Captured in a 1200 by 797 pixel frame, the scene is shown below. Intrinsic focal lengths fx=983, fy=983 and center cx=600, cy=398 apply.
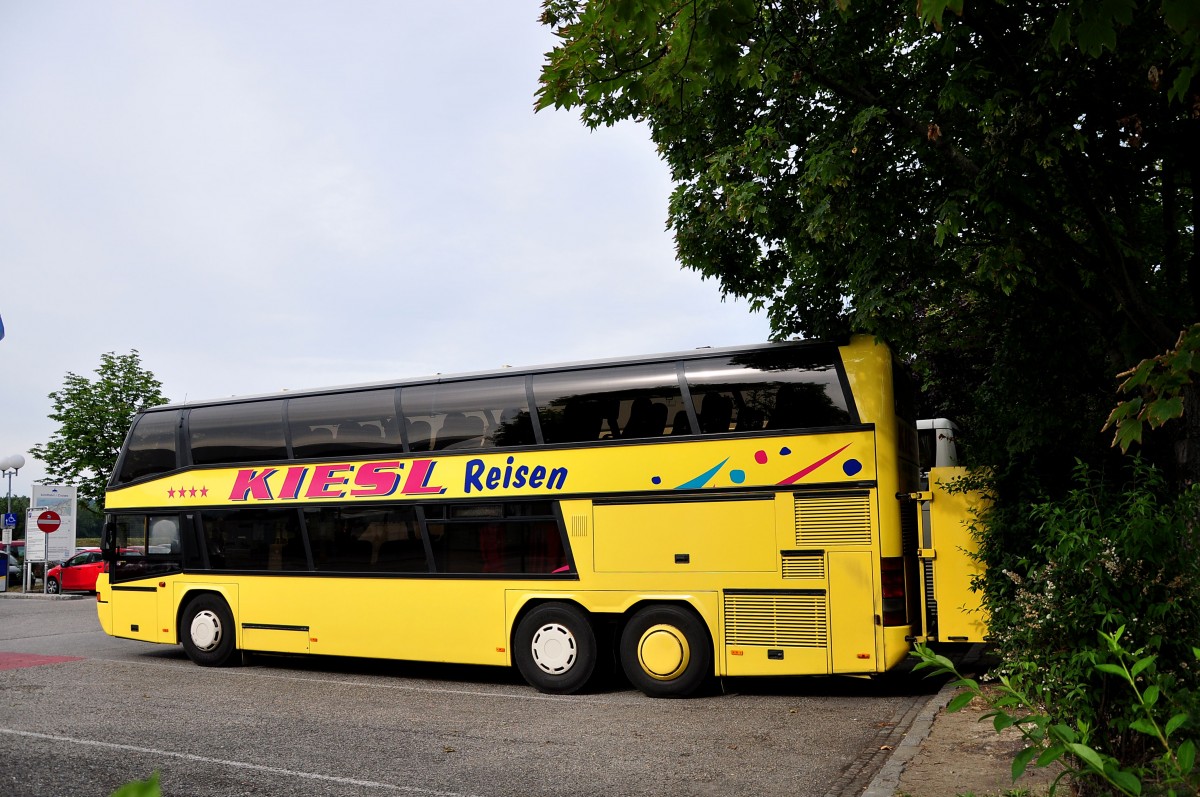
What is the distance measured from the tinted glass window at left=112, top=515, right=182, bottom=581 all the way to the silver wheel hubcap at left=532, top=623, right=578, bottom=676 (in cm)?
578

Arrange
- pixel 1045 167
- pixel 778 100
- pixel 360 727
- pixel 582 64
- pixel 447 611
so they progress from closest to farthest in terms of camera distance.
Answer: pixel 582 64
pixel 360 727
pixel 1045 167
pixel 778 100
pixel 447 611

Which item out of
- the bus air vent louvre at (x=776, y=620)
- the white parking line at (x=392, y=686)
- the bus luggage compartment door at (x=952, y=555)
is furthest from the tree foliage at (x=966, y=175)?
the white parking line at (x=392, y=686)

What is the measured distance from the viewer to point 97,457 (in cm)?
3372

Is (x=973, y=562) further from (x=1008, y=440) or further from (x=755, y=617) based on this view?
(x=755, y=617)

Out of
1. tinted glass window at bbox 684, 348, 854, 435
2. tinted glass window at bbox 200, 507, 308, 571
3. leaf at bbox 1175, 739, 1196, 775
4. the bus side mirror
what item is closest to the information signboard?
the bus side mirror

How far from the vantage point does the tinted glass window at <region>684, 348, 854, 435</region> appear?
10.3m

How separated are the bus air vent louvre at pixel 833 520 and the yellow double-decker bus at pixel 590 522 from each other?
0.02 m

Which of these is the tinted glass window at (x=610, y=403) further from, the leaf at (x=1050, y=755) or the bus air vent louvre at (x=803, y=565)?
the leaf at (x=1050, y=755)

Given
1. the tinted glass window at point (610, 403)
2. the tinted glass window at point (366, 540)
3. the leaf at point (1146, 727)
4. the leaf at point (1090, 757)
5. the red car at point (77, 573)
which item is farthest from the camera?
the red car at point (77, 573)

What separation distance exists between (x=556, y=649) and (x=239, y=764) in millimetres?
4145

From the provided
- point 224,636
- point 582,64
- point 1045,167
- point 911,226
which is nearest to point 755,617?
point 911,226

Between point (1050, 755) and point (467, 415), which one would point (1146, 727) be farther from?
point (467, 415)

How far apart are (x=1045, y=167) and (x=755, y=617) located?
552cm

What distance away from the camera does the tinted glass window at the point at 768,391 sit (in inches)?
406
